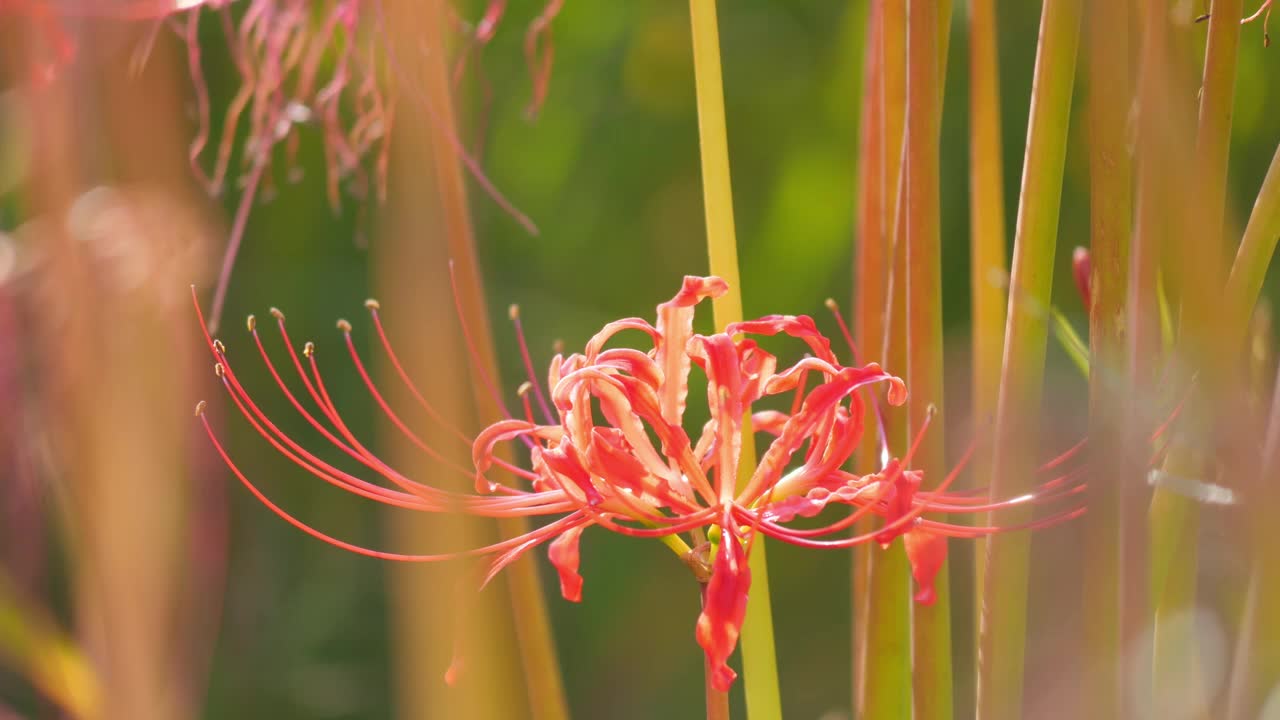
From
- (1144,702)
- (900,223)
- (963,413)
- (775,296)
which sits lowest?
(963,413)

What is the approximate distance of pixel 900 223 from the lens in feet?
1.16

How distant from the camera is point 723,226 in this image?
356 mm

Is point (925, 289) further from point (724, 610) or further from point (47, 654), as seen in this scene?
point (47, 654)

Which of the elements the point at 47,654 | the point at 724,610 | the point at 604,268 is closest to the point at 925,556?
the point at 724,610

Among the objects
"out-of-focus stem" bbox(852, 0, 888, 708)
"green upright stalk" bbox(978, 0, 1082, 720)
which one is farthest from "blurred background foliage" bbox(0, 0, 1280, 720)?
"green upright stalk" bbox(978, 0, 1082, 720)

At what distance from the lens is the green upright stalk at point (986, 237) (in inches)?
14.5

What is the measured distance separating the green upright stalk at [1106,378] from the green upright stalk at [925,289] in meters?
0.04

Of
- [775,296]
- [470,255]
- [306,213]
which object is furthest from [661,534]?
[306,213]

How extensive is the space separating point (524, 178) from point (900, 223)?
1.15 meters

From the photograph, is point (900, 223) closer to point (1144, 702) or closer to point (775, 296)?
point (1144, 702)

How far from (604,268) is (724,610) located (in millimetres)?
1173

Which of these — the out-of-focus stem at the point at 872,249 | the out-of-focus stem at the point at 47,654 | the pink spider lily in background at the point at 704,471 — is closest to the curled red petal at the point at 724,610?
the pink spider lily in background at the point at 704,471

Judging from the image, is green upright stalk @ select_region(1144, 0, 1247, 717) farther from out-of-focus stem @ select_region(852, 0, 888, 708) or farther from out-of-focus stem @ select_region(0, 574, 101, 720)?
out-of-focus stem @ select_region(0, 574, 101, 720)

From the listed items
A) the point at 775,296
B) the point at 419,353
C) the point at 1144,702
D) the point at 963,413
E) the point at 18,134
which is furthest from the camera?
the point at 775,296
